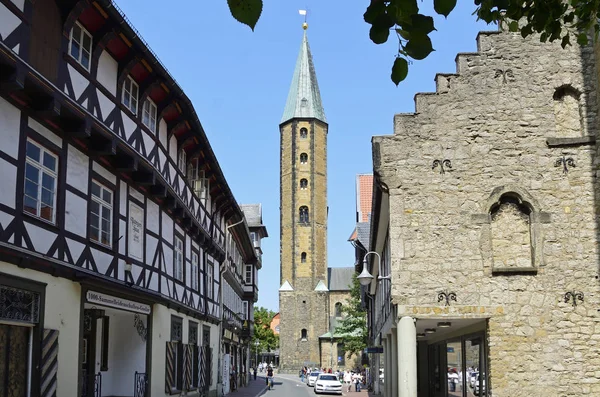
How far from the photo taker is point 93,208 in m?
15.9

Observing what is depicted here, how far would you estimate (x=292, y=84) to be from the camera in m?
99.2

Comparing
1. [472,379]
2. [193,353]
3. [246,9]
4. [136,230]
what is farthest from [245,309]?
[246,9]

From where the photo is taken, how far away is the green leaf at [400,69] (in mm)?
4953

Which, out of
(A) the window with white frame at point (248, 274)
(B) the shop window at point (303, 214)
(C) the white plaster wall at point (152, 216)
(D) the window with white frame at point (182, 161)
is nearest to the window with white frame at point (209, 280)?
(D) the window with white frame at point (182, 161)

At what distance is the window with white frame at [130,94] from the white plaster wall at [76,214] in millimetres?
3399

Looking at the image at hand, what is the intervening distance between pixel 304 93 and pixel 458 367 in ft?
253

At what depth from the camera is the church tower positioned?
9225 cm

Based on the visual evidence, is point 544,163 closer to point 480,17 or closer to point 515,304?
point 515,304

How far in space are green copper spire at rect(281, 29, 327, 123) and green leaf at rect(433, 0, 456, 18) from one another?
3569 inches

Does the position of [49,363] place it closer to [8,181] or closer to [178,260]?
[8,181]

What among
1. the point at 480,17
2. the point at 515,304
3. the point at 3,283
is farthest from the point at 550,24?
the point at 515,304

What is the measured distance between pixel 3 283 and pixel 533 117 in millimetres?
11294

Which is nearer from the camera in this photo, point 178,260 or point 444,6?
point 444,6

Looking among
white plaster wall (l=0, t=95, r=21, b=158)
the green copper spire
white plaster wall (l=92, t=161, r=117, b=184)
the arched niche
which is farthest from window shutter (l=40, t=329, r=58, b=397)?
the green copper spire
